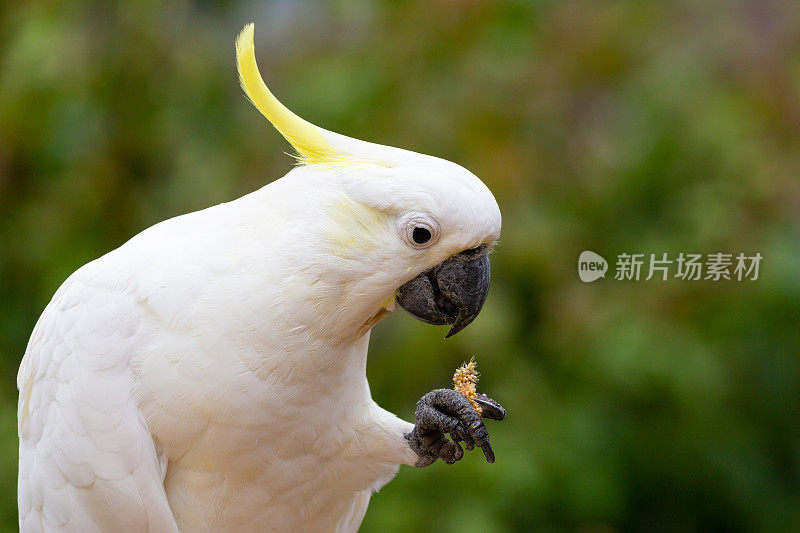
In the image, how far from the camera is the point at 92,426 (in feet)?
4.00

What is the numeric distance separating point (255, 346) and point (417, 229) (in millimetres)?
293

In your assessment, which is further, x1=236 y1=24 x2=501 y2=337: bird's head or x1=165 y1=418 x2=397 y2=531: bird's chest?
x1=165 y1=418 x2=397 y2=531: bird's chest

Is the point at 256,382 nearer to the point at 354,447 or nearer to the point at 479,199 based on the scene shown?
the point at 354,447

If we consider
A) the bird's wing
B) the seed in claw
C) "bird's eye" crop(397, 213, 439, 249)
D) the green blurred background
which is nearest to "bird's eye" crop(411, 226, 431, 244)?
"bird's eye" crop(397, 213, 439, 249)

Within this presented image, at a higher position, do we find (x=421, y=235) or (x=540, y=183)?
(x=540, y=183)

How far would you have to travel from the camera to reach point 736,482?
8.61ft

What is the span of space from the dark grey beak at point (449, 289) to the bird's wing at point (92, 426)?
43 cm

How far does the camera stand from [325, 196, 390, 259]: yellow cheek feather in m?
1.09

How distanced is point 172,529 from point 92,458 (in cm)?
17

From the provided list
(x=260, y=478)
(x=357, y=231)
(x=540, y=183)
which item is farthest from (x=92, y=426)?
(x=540, y=183)

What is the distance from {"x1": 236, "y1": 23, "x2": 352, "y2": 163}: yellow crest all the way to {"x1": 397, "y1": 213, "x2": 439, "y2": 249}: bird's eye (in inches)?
5.7

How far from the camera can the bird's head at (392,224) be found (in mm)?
1086

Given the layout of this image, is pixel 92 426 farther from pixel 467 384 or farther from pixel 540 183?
pixel 540 183

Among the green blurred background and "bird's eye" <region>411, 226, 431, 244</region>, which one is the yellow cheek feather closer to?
"bird's eye" <region>411, 226, 431, 244</region>
